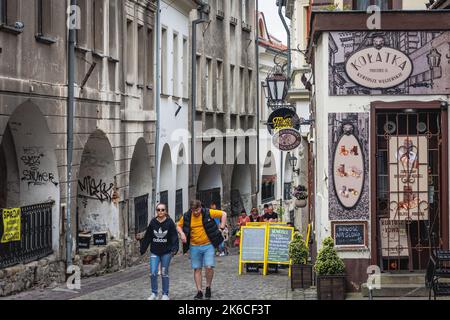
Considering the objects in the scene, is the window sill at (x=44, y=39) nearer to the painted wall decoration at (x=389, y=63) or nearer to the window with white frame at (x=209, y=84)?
the painted wall decoration at (x=389, y=63)

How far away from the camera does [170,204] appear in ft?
101

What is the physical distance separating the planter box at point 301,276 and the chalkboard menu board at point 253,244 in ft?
11.9

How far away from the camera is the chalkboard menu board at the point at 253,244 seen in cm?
2041

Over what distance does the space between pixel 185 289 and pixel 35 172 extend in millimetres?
4165

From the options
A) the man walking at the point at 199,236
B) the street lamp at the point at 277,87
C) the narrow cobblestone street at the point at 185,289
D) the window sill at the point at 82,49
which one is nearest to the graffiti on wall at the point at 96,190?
the narrow cobblestone street at the point at 185,289

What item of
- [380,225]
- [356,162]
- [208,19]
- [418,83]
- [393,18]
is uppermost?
[208,19]

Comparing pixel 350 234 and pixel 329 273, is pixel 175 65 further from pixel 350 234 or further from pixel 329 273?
pixel 329 273

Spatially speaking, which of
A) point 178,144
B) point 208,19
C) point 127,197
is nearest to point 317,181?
point 127,197

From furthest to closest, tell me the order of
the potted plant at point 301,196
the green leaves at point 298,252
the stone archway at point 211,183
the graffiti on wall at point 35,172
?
the stone archway at point 211,183, the potted plant at point 301,196, the graffiti on wall at point 35,172, the green leaves at point 298,252

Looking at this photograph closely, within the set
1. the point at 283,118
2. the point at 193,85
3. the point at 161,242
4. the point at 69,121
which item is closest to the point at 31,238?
the point at 69,121

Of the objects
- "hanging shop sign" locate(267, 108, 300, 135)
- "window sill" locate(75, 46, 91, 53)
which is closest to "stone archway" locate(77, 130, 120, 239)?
"window sill" locate(75, 46, 91, 53)
